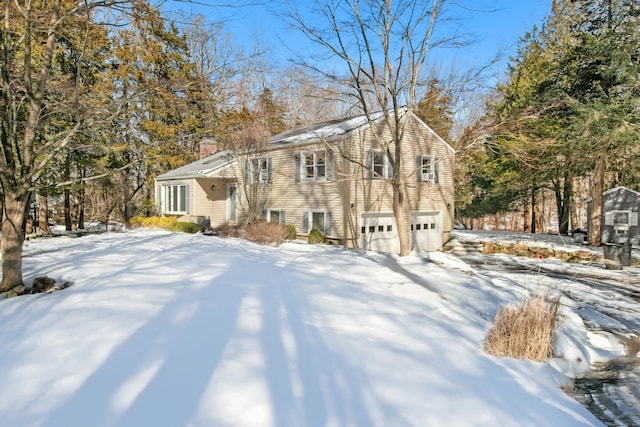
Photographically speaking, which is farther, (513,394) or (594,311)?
(594,311)

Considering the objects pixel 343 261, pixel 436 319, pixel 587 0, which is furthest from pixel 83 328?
pixel 587 0

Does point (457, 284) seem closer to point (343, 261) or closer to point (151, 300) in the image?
point (343, 261)

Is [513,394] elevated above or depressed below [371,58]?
below

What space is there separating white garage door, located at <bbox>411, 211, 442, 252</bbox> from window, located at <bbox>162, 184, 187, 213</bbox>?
1247cm

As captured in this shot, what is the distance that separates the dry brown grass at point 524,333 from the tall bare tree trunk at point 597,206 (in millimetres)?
15755

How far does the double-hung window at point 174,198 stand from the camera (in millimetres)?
21250

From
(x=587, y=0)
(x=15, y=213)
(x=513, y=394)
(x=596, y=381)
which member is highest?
(x=587, y=0)

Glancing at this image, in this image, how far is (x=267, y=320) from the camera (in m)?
5.04

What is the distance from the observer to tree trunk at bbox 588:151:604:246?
57.3 ft

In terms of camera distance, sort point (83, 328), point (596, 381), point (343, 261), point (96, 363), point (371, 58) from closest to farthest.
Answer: point (96, 363), point (83, 328), point (596, 381), point (343, 261), point (371, 58)

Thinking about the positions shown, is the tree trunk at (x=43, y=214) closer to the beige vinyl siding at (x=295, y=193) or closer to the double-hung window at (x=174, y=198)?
the double-hung window at (x=174, y=198)

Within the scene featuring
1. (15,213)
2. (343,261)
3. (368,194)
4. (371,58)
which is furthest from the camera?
(368,194)

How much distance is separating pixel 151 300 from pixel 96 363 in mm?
1764

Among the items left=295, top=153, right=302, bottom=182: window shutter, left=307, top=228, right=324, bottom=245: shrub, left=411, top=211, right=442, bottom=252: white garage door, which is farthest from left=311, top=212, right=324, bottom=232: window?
left=411, top=211, right=442, bottom=252: white garage door
